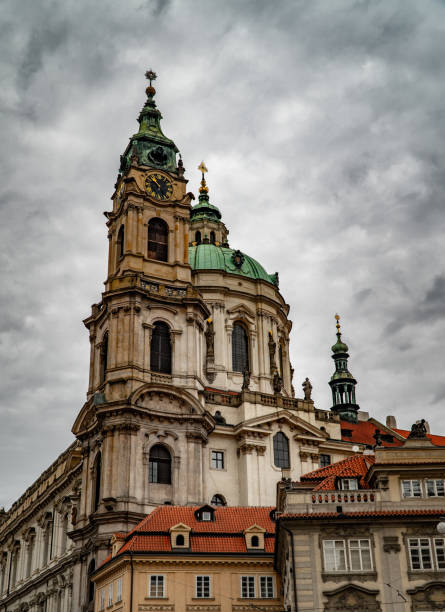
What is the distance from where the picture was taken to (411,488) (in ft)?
112

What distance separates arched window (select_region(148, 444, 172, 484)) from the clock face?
20236 mm

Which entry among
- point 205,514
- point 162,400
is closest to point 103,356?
point 162,400

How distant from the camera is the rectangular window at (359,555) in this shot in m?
32.0

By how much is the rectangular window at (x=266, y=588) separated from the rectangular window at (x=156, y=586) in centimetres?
489

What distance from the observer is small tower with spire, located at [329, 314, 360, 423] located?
7994cm

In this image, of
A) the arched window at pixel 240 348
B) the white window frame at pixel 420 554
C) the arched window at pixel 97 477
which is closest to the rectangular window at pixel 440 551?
the white window frame at pixel 420 554

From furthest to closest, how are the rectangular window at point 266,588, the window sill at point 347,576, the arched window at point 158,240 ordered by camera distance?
1. the arched window at point 158,240
2. the rectangular window at point 266,588
3. the window sill at point 347,576

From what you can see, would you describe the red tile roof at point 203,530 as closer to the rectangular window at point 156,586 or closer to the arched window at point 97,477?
the rectangular window at point 156,586

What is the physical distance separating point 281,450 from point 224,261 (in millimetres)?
20432

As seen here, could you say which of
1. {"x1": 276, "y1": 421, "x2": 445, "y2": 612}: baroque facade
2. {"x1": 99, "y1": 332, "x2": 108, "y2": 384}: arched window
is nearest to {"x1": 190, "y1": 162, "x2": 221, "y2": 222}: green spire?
{"x1": 99, "y1": 332, "x2": 108, "y2": 384}: arched window

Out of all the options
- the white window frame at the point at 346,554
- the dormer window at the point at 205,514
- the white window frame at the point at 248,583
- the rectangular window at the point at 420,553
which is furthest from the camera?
the dormer window at the point at 205,514

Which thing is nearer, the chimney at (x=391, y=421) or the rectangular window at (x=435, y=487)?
the rectangular window at (x=435, y=487)

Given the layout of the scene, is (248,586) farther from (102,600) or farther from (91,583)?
(91,583)

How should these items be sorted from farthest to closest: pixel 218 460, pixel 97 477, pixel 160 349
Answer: pixel 160 349 → pixel 218 460 → pixel 97 477
